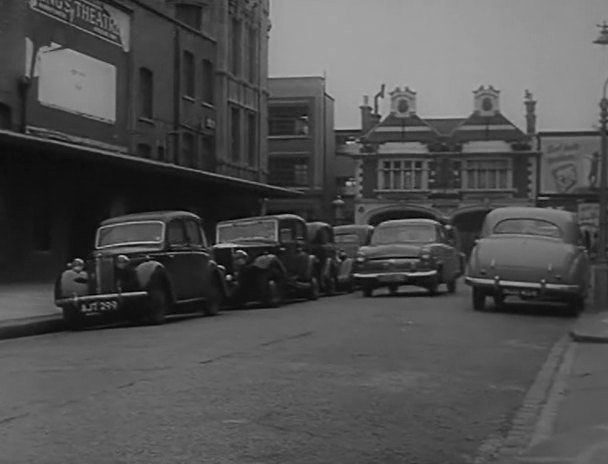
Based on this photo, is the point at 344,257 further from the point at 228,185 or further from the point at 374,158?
the point at 374,158

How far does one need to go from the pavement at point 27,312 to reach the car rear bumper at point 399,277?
7.27 meters

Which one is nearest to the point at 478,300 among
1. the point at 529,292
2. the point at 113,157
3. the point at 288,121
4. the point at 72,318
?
the point at 529,292

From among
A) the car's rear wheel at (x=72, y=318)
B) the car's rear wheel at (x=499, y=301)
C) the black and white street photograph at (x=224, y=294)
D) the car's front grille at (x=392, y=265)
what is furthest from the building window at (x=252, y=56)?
the car's rear wheel at (x=72, y=318)

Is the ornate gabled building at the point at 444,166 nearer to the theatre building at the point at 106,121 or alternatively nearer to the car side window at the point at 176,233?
the theatre building at the point at 106,121

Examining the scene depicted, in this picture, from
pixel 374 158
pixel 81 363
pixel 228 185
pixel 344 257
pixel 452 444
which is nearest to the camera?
pixel 452 444

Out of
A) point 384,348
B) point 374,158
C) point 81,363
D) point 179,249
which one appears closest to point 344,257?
point 179,249

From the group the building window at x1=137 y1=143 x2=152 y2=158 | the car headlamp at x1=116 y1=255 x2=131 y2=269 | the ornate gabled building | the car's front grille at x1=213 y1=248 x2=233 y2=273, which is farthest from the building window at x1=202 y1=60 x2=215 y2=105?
the ornate gabled building

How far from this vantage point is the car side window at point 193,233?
68.4ft

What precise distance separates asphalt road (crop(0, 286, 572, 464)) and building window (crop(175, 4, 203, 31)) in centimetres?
2843

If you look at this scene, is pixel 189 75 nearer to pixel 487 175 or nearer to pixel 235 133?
pixel 235 133

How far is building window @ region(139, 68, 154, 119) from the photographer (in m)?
37.0

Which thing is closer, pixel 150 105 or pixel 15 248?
pixel 15 248

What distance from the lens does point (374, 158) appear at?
7025cm

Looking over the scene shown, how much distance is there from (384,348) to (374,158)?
5563 cm
